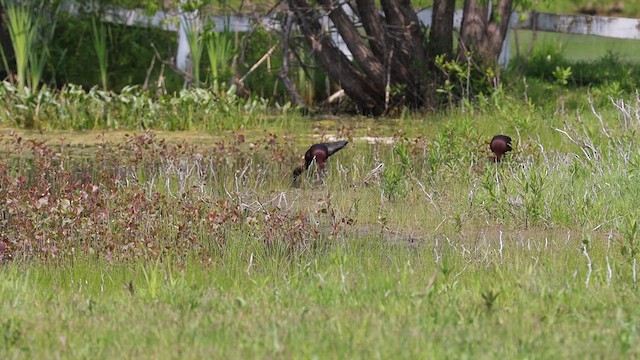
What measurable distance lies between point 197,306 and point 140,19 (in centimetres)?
1075

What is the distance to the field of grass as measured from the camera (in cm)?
413

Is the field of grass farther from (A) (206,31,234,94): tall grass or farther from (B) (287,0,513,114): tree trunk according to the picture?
(A) (206,31,234,94): tall grass

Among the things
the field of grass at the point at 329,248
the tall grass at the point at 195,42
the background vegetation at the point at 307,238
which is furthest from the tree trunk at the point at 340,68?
the field of grass at the point at 329,248

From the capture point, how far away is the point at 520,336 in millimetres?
4074

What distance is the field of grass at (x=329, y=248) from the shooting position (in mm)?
4129


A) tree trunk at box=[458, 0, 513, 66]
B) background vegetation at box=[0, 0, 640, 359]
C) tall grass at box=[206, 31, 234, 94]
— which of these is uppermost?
tree trunk at box=[458, 0, 513, 66]

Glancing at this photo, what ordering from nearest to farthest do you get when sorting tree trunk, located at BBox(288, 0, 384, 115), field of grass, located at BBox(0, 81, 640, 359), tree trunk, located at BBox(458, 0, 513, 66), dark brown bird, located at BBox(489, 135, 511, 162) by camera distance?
field of grass, located at BBox(0, 81, 640, 359)
dark brown bird, located at BBox(489, 135, 511, 162)
tree trunk, located at BBox(288, 0, 384, 115)
tree trunk, located at BBox(458, 0, 513, 66)

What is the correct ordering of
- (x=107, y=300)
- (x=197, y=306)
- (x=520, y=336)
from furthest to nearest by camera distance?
(x=107, y=300)
(x=197, y=306)
(x=520, y=336)

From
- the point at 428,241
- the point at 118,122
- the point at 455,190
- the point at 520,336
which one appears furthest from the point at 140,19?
the point at 520,336

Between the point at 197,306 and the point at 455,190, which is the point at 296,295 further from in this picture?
the point at 455,190

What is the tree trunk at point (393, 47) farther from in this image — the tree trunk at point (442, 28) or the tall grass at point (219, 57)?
the tall grass at point (219, 57)

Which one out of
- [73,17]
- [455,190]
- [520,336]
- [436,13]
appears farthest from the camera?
[73,17]

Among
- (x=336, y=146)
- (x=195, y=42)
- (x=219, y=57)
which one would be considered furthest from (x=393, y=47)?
(x=336, y=146)

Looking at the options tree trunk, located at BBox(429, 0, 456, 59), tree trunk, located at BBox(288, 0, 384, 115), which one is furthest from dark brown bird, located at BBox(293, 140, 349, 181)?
tree trunk, located at BBox(429, 0, 456, 59)
